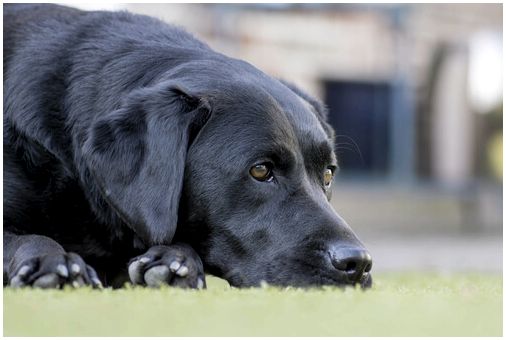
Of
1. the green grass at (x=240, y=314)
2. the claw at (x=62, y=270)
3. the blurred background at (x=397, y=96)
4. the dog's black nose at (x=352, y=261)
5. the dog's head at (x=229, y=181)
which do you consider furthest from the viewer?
the blurred background at (x=397, y=96)

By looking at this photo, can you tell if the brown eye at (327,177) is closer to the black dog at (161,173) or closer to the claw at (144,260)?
the black dog at (161,173)

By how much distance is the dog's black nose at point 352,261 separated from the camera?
332 centimetres

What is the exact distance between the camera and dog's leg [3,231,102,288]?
10.4ft

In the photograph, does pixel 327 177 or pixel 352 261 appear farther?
pixel 327 177

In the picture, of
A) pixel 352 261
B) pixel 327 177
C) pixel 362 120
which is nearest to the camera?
pixel 352 261

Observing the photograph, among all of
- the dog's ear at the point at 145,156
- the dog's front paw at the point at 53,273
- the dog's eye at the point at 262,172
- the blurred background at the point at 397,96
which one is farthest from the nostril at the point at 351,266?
the blurred background at the point at 397,96

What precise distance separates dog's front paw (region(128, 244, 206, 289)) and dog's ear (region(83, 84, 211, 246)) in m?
0.06

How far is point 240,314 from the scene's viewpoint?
8.61ft

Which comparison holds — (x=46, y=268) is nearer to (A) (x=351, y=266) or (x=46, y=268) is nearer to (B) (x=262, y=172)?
(B) (x=262, y=172)

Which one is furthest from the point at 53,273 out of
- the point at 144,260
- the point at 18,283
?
the point at 144,260

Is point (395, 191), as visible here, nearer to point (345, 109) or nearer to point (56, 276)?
point (345, 109)

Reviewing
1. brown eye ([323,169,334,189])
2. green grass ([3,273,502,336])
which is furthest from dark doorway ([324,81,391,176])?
green grass ([3,273,502,336])

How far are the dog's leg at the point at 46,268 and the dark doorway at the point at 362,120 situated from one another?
33.9 feet

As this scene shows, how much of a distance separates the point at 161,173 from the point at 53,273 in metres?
0.55
